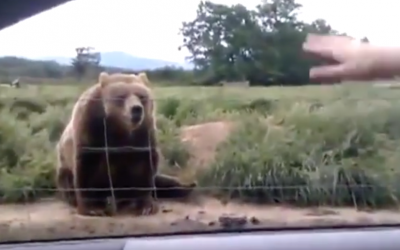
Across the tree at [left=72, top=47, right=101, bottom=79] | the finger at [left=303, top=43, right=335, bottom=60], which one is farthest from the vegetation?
the finger at [left=303, top=43, right=335, bottom=60]

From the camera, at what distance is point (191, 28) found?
6.18ft

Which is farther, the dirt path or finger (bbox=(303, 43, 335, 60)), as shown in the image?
the dirt path

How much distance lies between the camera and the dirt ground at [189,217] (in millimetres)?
1825

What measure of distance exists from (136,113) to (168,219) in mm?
264

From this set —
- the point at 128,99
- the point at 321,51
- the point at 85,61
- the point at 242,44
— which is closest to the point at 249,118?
the point at 242,44

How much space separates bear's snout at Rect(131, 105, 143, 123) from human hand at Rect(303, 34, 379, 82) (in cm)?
96

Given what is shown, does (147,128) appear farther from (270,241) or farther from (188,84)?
(270,241)

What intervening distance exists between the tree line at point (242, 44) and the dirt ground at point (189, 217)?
Answer: 0.13m

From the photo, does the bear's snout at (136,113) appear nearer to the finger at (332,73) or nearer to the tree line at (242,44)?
the tree line at (242,44)

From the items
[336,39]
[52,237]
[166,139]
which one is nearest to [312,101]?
[166,139]

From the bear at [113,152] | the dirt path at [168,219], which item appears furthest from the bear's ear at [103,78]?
the dirt path at [168,219]

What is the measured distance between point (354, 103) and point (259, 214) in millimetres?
351

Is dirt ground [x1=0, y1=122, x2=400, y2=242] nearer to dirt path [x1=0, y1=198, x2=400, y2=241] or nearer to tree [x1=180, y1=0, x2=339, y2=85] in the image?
dirt path [x1=0, y1=198, x2=400, y2=241]

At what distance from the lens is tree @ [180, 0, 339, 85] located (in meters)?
1.88
